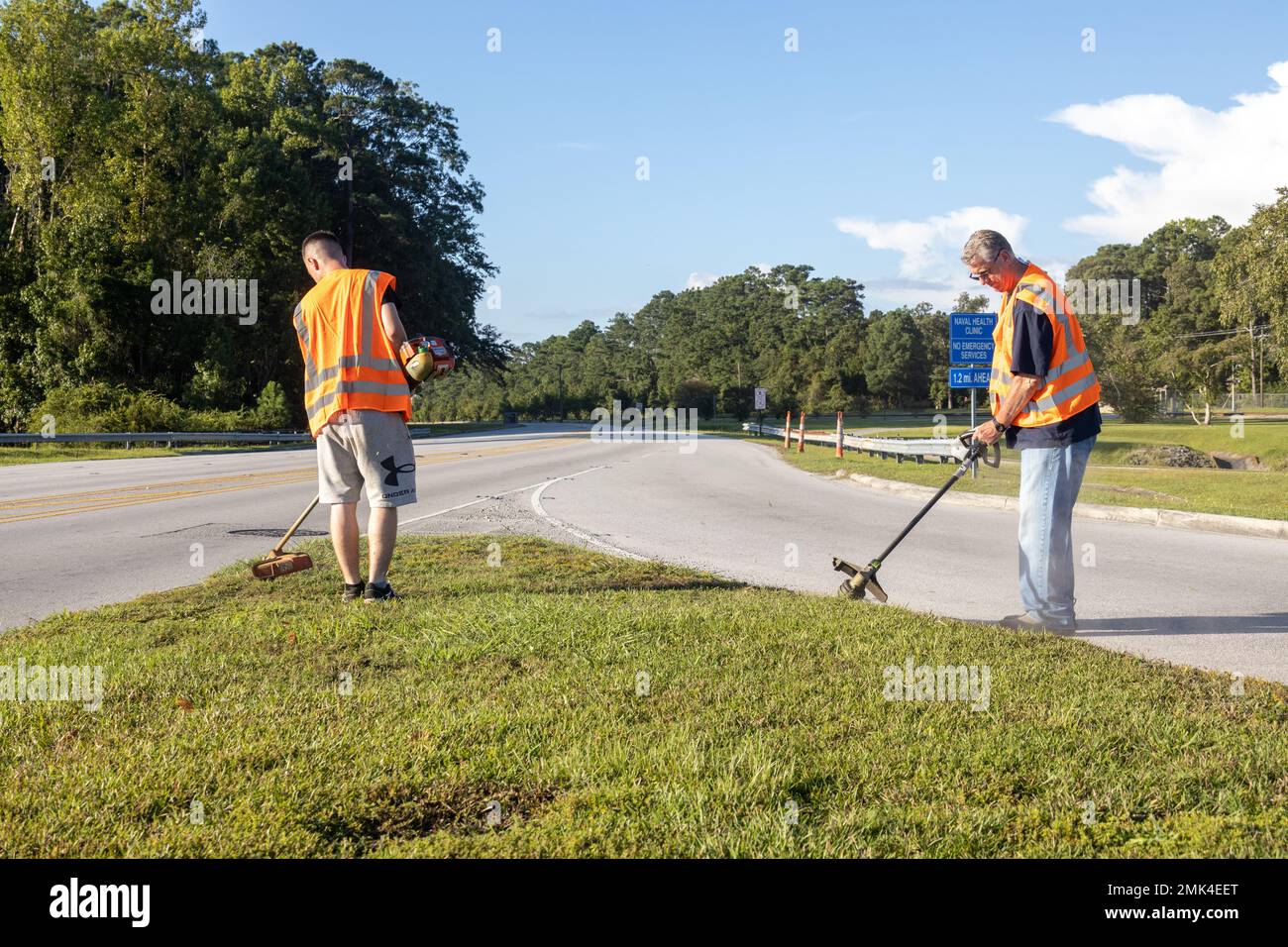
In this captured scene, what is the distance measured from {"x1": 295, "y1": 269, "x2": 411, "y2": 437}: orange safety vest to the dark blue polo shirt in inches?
147

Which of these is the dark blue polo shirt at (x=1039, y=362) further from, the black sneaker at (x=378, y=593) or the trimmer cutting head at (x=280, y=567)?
the trimmer cutting head at (x=280, y=567)

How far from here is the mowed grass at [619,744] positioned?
2.92 m

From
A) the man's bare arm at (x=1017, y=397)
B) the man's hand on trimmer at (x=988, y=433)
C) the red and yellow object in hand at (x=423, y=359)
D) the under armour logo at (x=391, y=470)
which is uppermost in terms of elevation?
the red and yellow object in hand at (x=423, y=359)

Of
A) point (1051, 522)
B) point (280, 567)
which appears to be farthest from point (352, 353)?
point (1051, 522)

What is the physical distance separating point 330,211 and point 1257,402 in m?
70.1

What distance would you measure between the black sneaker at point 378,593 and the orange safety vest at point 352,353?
106 cm

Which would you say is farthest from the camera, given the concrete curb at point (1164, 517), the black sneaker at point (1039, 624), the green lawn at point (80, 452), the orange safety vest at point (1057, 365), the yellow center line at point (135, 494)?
the green lawn at point (80, 452)

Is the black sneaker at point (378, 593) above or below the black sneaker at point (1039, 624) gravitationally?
above

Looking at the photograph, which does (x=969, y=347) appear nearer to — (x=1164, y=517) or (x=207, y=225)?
(x=1164, y=517)

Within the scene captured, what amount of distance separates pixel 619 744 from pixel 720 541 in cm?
730

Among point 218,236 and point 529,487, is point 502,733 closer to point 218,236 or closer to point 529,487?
point 529,487

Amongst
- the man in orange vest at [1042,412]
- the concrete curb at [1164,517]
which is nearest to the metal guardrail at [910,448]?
the concrete curb at [1164,517]

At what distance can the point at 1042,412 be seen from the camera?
595 cm

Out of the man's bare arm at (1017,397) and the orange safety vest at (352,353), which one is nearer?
the man's bare arm at (1017,397)
